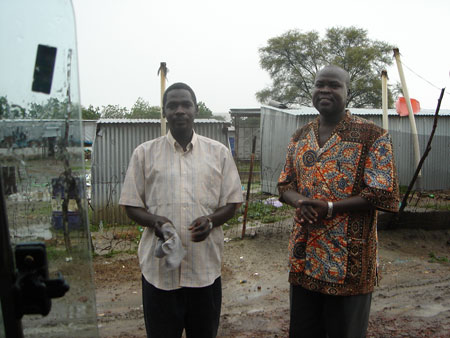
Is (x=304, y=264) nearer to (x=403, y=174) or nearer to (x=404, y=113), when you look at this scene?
(x=404, y=113)

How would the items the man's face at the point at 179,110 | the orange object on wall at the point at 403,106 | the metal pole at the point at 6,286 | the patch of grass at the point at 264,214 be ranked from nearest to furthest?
the metal pole at the point at 6,286 → the man's face at the point at 179,110 → the patch of grass at the point at 264,214 → the orange object on wall at the point at 403,106

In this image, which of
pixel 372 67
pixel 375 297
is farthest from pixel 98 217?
pixel 372 67

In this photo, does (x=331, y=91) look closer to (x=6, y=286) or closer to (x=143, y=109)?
(x=6, y=286)

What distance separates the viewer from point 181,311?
2195mm

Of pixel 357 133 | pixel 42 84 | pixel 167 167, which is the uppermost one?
pixel 42 84

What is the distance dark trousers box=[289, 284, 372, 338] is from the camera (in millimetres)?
2065

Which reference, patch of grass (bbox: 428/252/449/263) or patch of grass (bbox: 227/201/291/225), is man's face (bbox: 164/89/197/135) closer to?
patch of grass (bbox: 428/252/449/263)

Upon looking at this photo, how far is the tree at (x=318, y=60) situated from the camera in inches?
1088

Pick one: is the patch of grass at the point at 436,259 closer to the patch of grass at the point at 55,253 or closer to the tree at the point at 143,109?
the patch of grass at the point at 55,253

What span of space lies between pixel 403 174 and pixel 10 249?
1221 centimetres

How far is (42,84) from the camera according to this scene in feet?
3.84

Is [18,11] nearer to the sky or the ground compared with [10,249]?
nearer to the sky

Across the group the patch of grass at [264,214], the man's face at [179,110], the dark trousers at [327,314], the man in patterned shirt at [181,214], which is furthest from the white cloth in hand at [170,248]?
the patch of grass at [264,214]

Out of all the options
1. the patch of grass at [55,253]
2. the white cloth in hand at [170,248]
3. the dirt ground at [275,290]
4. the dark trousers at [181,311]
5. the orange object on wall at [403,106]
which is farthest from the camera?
the orange object on wall at [403,106]
